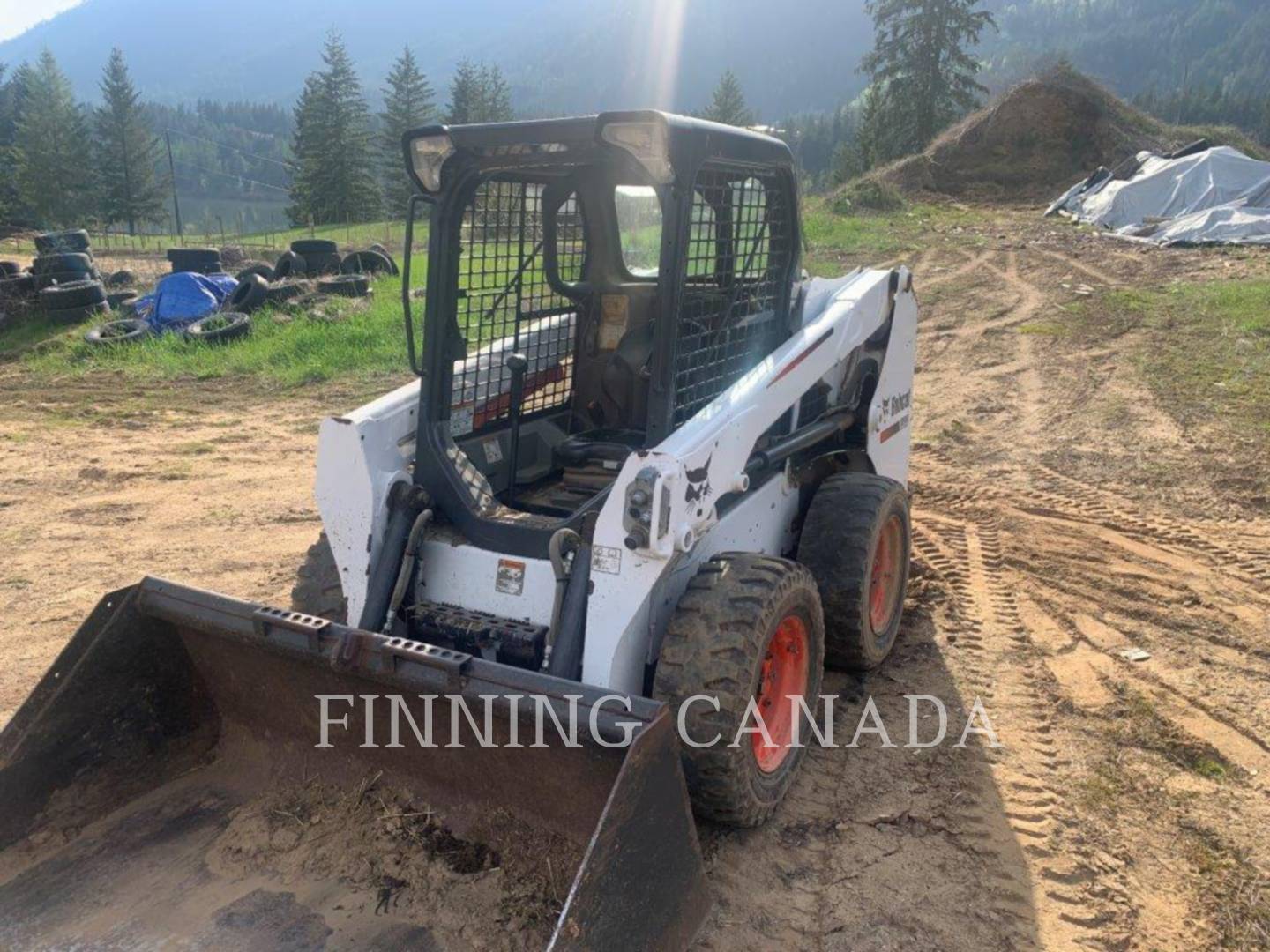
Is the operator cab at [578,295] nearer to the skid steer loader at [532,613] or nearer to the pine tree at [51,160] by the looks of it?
the skid steer loader at [532,613]

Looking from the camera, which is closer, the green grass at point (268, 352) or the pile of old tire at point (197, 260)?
the green grass at point (268, 352)

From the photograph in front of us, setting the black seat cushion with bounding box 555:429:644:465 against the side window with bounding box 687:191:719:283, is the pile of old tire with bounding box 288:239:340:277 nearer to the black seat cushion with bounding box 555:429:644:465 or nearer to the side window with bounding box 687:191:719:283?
the black seat cushion with bounding box 555:429:644:465

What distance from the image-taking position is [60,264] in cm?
1495

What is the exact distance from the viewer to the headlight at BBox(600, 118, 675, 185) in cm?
311

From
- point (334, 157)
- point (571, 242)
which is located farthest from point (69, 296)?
point (334, 157)

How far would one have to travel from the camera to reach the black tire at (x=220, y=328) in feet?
39.1

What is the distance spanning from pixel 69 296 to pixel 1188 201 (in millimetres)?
17729

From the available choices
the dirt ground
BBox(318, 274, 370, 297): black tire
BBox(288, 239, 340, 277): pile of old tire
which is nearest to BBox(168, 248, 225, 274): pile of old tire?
BBox(288, 239, 340, 277): pile of old tire

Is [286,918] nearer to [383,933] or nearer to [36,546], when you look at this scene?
[383,933]

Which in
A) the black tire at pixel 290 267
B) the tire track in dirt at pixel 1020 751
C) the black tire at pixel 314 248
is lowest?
the tire track in dirt at pixel 1020 751

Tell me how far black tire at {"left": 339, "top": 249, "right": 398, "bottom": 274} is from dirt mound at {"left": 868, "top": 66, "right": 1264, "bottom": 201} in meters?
12.7

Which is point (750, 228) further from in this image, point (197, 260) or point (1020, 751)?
point (197, 260)

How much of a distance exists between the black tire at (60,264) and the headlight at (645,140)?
14460 mm

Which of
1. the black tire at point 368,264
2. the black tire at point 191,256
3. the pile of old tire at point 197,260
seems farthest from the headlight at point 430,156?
the black tire at point 191,256
